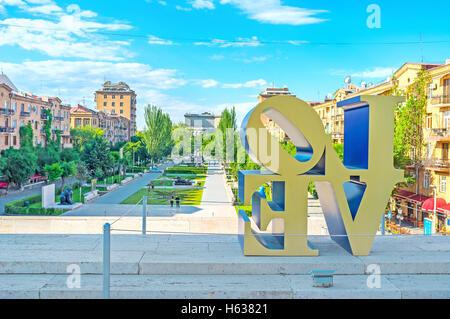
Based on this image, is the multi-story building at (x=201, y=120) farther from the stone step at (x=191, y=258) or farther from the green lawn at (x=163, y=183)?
the stone step at (x=191, y=258)

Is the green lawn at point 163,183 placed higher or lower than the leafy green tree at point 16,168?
lower

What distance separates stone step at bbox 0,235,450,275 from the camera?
7805 millimetres

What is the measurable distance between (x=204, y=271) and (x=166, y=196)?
24.0 metres

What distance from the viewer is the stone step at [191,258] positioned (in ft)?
25.6

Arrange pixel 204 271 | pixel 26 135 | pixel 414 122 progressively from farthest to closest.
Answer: pixel 26 135 < pixel 414 122 < pixel 204 271

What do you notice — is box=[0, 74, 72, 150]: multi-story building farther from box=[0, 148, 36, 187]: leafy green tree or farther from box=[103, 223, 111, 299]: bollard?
box=[103, 223, 111, 299]: bollard

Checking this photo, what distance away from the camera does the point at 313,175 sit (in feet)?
27.9

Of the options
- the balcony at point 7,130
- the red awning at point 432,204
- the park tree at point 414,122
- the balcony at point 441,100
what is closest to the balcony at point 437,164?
the park tree at point 414,122

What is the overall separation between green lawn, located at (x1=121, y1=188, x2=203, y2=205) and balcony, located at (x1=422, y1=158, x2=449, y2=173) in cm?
1637

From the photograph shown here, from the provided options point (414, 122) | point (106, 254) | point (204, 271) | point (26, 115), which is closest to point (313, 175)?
point (204, 271)

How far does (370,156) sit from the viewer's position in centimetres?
859

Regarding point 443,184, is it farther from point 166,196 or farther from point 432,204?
point 166,196

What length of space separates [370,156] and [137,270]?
18.1 feet

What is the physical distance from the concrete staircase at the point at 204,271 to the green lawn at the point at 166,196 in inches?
749
